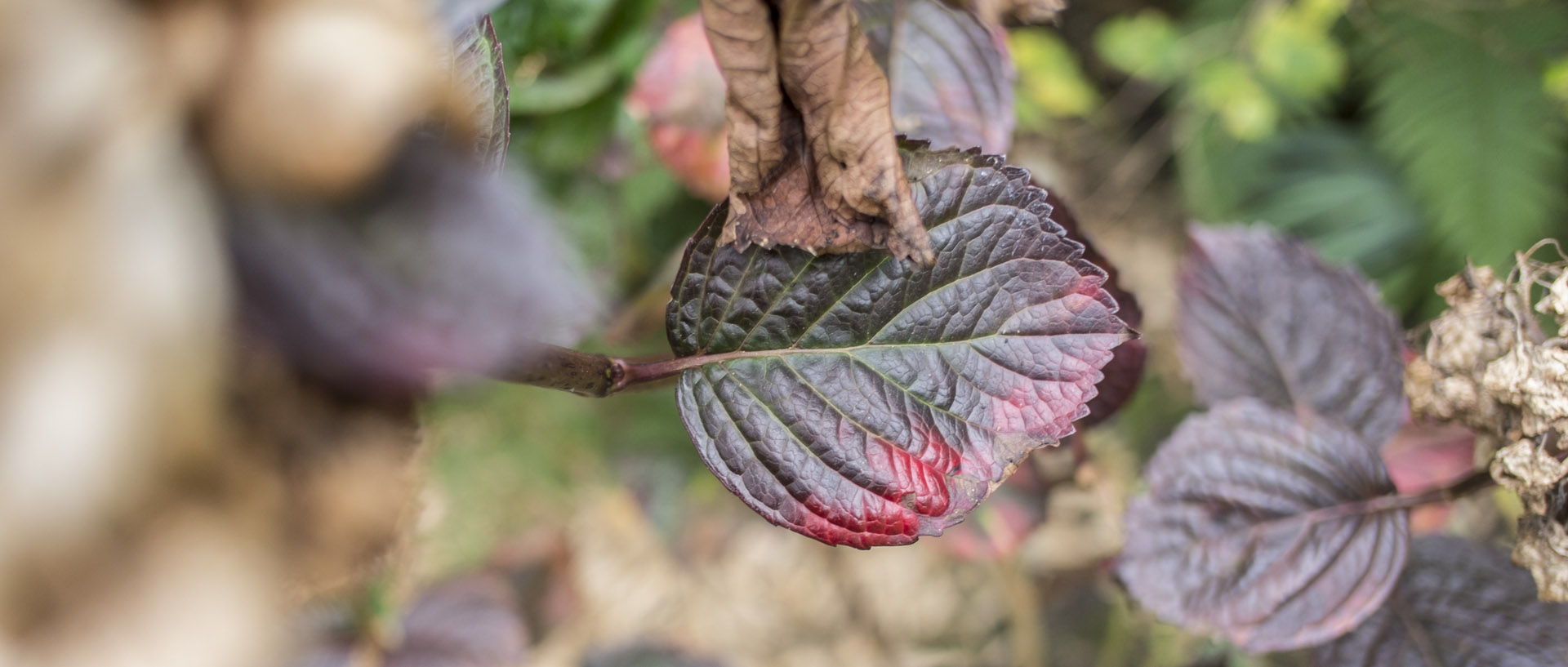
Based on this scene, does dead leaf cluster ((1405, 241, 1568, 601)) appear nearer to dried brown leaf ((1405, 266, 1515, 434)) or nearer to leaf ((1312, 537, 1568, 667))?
dried brown leaf ((1405, 266, 1515, 434))

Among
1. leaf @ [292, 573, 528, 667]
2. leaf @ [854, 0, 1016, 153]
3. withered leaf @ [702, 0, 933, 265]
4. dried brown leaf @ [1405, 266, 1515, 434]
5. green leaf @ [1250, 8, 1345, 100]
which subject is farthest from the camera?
green leaf @ [1250, 8, 1345, 100]

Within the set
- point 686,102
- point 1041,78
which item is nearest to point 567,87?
point 686,102

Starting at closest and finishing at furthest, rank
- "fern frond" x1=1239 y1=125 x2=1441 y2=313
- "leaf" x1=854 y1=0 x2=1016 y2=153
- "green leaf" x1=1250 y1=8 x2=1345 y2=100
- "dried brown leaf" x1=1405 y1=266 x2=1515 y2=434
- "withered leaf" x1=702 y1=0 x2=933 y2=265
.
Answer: "withered leaf" x1=702 y1=0 x2=933 y2=265
"dried brown leaf" x1=1405 y1=266 x2=1515 y2=434
"leaf" x1=854 y1=0 x2=1016 y2=153
"green leaf" x1=1250 y1=8 x2=1345 y2=100
"fern frond" x1=1239 y1=125 x2=1441 y2=313

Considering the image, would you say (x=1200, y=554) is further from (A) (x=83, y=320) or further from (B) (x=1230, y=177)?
(B) (x=1230, y=177)

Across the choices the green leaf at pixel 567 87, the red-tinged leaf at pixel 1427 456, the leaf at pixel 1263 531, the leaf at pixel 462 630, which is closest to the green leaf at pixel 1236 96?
the red-tinged leaf at pixel 1427 456

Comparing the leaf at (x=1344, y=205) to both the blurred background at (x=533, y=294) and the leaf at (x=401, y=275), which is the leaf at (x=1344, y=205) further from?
the leaf at (x=401, y=275)

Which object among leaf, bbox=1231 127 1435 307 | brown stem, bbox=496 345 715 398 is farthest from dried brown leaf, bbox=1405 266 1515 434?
leaf, bbox=1231 127 1435 307

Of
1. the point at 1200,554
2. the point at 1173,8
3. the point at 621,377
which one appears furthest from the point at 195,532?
the point at 1173,8
